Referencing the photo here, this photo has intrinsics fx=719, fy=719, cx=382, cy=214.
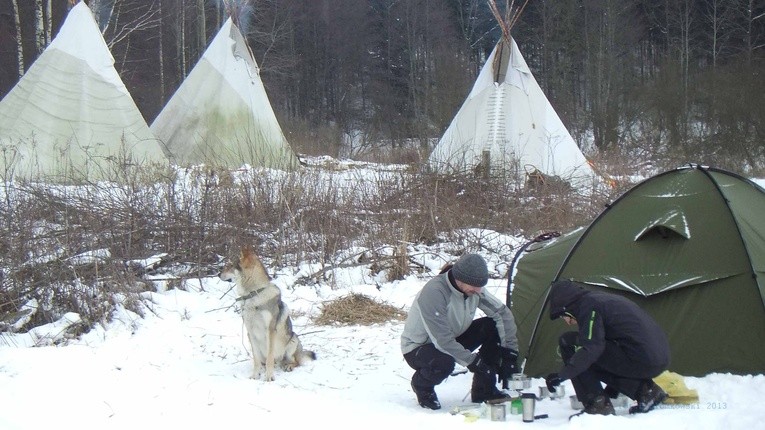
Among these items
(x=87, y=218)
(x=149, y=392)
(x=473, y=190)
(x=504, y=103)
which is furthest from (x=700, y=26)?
(x=149, y=392)

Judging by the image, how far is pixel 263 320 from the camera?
5.27m

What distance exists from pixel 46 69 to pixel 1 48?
14691 mm

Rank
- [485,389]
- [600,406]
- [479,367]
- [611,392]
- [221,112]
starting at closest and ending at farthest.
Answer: [600,406]
[611,392]
[479,367]
[485,389]
[221,112]

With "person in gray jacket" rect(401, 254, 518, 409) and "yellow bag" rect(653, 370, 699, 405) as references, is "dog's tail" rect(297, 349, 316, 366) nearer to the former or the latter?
"person in gray jacket" rect(401, 254, 518, 409)

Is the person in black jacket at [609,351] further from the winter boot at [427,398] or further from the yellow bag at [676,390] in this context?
the winter boot at [427,398]

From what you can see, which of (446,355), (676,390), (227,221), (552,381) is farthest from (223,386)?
(227,221)

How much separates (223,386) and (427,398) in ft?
4.70

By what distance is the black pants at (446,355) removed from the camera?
14.4 ft

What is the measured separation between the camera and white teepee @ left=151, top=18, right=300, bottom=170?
46.1 feet

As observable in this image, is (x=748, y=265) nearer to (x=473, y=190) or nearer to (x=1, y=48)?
(x=473, y=190)

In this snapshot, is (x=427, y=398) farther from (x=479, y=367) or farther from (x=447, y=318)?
(x=447, y=318)

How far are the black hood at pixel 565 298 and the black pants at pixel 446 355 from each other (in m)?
0.65

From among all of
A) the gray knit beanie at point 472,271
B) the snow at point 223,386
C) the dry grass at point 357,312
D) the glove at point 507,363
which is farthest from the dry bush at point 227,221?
the gray knit beanie at point 472,271

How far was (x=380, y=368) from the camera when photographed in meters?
5.39
